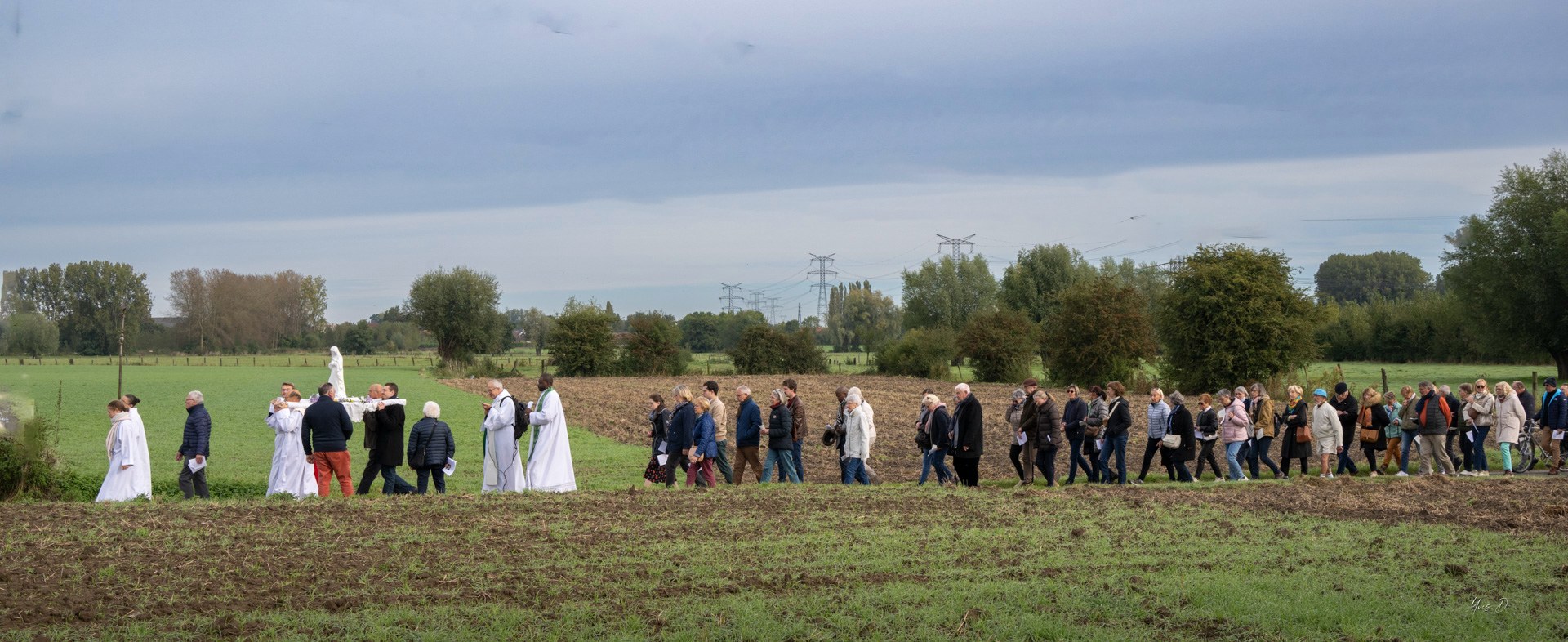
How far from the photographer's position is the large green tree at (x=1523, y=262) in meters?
52.9

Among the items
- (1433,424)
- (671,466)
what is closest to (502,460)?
(671,466)

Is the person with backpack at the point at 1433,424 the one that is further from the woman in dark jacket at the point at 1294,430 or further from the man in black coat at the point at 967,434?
the man in black coat at the point at 967,434

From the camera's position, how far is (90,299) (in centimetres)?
1542

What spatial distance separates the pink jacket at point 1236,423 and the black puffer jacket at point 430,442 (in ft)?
38.1

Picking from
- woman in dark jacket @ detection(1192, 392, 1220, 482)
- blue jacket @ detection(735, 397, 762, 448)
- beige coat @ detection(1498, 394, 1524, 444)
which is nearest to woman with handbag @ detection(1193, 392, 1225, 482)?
woman in dark jacket @ detection(1192, 392, 1220, 482)

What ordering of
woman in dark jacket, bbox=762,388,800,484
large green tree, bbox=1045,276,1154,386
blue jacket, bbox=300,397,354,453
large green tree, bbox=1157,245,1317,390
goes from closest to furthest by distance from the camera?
blue jacket, bbox=300,397,354,453
woman in dark jacket, bbox=762,388,800,484
large green tree, bbox=1157,245,1317,390
large green tree, bbox=1045,276,1154,386

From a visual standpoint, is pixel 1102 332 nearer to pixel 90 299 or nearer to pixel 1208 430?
pixel 1208 430

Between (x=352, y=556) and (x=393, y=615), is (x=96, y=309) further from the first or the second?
(x=393, y=615)

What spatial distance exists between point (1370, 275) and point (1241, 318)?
14464cm

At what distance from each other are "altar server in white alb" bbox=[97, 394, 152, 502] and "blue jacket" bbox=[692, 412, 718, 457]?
7.14m

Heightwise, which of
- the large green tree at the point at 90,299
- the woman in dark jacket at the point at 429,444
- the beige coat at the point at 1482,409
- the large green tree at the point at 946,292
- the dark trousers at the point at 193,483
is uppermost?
the large green tree at the point at 946,292

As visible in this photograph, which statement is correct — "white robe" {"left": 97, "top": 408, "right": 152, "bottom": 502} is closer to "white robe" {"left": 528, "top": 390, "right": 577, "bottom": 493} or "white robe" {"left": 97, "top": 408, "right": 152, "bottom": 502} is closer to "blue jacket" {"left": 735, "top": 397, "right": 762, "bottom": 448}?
"white robe" {"left": 528, "top": 390, "right": 577, "bottom": 493}

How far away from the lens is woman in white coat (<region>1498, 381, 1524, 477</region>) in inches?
683

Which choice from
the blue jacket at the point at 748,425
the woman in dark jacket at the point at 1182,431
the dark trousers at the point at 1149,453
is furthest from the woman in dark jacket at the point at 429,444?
the woman in dark jacket at the point at 1182,431
